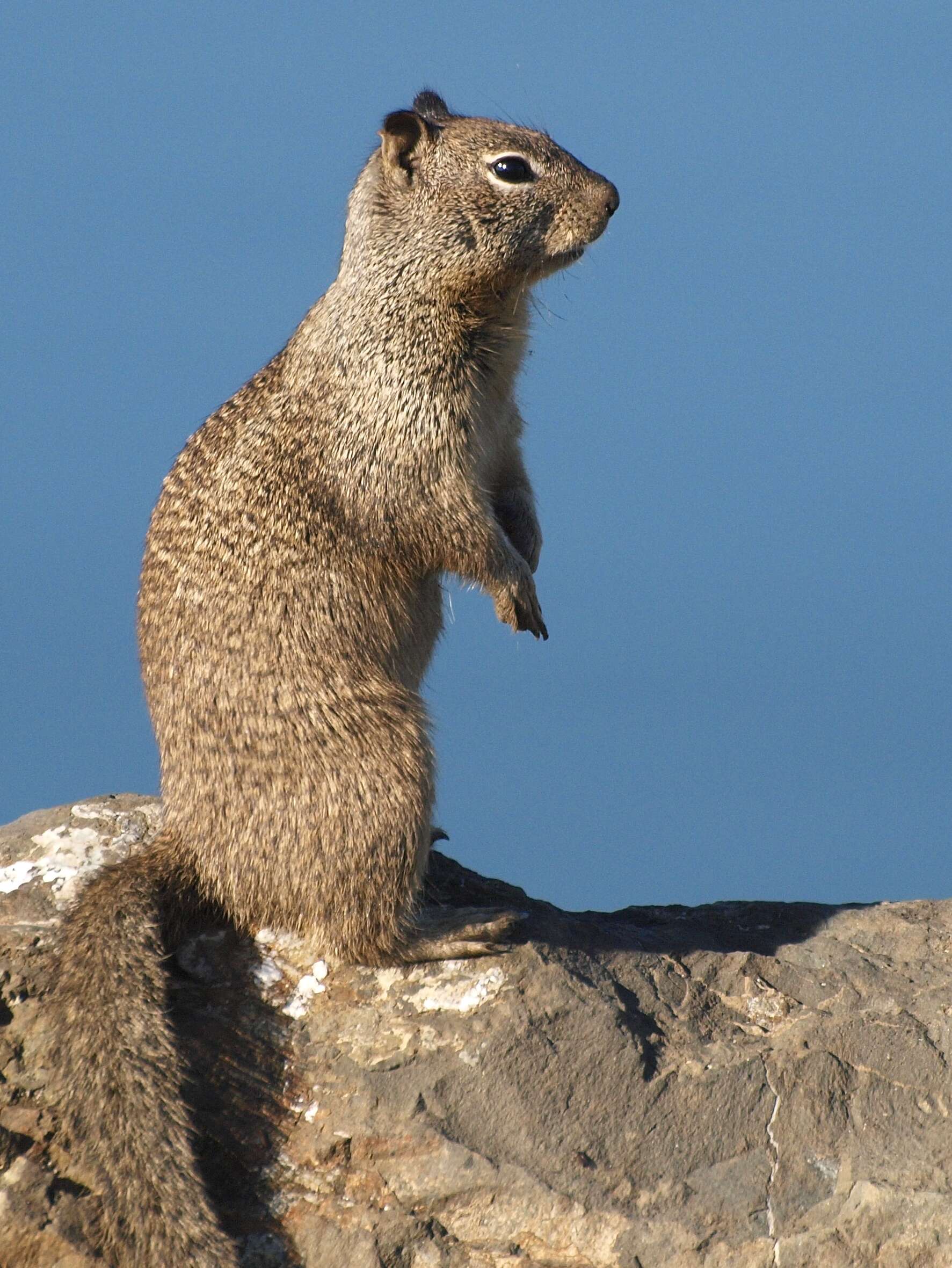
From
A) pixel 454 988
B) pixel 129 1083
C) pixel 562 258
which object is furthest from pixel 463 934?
pixel 562 258

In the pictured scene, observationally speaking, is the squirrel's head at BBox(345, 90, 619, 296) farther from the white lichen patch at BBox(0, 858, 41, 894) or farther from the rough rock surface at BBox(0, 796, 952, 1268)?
the white lichen patch at BBox(0, 858, 41, 894)

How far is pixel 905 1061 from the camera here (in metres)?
5.27

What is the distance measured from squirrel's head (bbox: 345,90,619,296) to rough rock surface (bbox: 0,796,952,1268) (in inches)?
104

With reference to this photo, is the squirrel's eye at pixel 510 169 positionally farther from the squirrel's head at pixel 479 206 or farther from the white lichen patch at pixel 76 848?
the white lichen patch at pixel 76 848

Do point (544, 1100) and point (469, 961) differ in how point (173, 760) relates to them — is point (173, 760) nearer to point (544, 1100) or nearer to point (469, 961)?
point (469, 961)

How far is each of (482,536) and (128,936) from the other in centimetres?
203

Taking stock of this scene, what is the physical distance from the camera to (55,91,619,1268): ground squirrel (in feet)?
17.3

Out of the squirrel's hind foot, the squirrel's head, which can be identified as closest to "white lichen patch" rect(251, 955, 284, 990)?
the squirrel's hind foot

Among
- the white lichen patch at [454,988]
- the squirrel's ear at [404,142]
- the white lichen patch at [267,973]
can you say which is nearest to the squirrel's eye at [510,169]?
the squirrel's ear at [404,142]

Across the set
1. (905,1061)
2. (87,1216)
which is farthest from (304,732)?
(905,1061)

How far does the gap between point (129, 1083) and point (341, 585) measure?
1.98m

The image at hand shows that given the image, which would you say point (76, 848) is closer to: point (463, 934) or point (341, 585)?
point (341, 585)

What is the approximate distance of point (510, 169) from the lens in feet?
19.4

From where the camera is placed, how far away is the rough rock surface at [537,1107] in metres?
4.71
